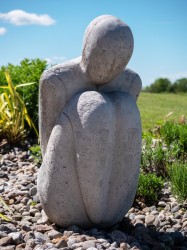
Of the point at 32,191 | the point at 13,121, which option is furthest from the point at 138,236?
the point at 13,121

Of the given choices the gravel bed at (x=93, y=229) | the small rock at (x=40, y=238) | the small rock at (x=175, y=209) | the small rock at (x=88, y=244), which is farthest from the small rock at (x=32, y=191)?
the small rock at (x=88, y=244)

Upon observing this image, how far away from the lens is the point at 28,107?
295 inches

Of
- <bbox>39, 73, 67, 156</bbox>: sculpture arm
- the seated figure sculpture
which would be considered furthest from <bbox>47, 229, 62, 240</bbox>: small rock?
<bbox>39, 73, 67, 156</bbox>: sculpture arm

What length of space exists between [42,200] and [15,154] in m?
3.18

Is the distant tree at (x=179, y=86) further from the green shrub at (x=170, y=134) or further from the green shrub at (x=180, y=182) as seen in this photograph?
the green shrub at (x=180, y=182)

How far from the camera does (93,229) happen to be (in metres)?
3.48

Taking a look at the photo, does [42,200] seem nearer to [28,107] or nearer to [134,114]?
[134,114]

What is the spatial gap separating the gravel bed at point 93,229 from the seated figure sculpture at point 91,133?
0.17 metres

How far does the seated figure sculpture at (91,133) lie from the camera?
327 centimetres

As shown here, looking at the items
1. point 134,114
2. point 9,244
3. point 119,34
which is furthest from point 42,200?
point 119,34

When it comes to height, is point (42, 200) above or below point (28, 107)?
below

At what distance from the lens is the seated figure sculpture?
3.27 m

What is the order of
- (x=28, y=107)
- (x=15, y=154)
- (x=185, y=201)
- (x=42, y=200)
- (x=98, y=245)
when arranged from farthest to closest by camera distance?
(x=28, y=107) < (x=15, y=154) < (x=185, y=201) < (x=42, y=200) < (x=98, y=245)

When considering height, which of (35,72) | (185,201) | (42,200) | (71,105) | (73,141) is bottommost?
(185,201)
